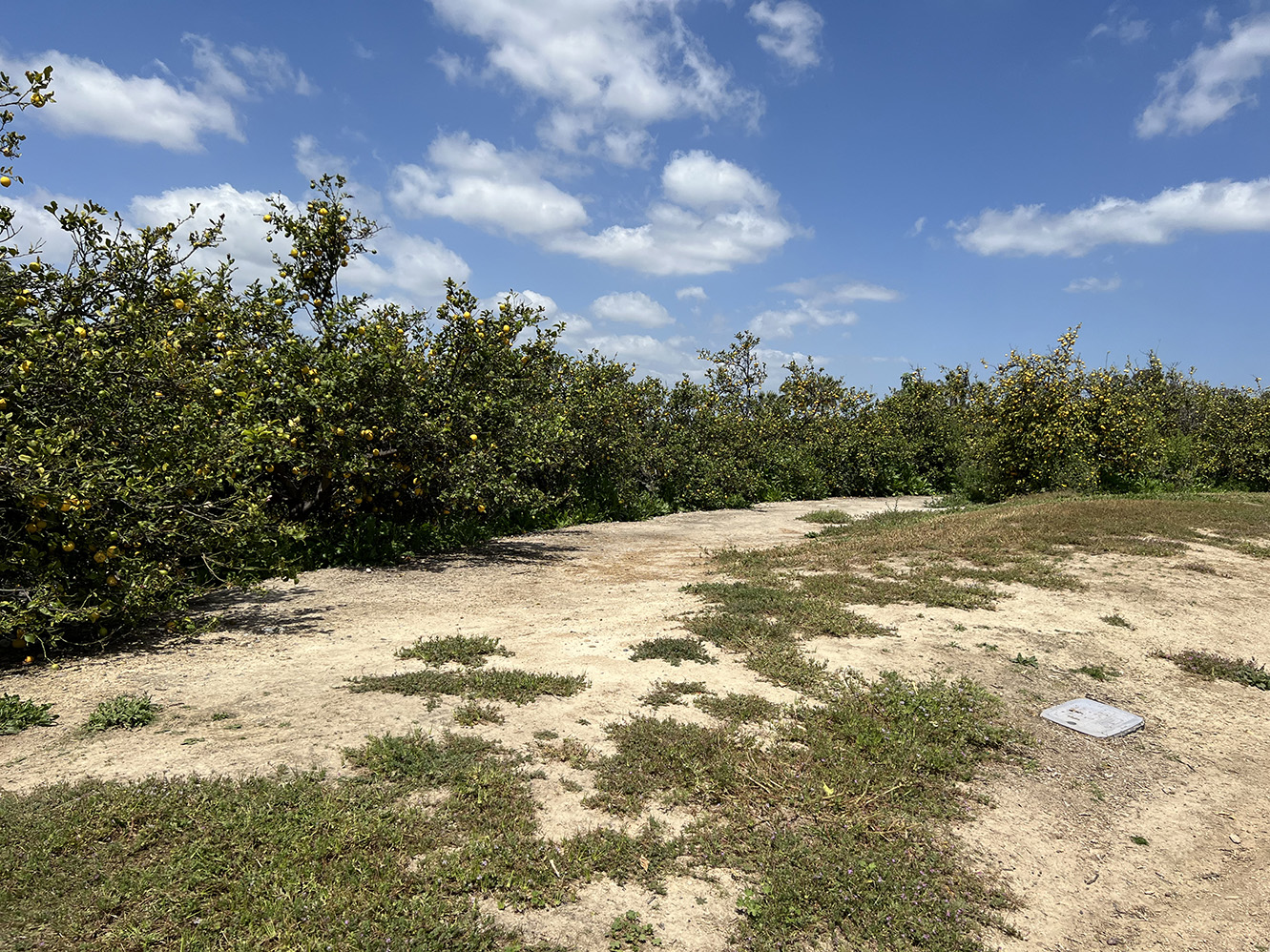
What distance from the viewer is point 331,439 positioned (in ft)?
26.2

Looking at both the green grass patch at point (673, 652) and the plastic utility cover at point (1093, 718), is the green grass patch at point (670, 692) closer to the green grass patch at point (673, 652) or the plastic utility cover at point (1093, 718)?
the green grass patch at point (673, 652)

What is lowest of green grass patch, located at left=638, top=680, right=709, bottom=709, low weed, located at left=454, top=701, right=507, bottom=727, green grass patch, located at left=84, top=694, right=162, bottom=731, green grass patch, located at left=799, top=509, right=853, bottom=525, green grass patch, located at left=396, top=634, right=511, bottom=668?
green grass patch, located at left=638, top=680, right=709, bottom=709

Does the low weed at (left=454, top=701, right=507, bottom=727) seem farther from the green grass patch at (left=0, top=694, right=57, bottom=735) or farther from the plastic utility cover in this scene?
the plastic utility cover

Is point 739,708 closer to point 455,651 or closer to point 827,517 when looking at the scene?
point 455,651

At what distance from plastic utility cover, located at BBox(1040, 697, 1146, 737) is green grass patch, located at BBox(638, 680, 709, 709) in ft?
7.05

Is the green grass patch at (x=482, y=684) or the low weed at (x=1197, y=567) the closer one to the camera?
the green grass patch at (x=482, y=684)

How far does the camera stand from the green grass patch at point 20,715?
13.2 feet

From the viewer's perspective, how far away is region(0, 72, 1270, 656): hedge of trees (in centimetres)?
516

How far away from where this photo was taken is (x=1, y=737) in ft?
12.9

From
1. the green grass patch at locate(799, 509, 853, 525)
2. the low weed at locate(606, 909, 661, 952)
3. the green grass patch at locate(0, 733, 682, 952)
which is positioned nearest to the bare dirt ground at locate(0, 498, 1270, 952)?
the low weed at locate(606, 909, 661, 952)

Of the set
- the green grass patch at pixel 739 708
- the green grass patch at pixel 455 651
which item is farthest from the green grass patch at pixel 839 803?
the green grass patch at pixel 455 651

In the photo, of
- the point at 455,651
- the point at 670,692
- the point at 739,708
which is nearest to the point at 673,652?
the point at 670,692

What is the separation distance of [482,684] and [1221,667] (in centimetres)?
535

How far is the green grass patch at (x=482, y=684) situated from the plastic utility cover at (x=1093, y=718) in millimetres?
2968
